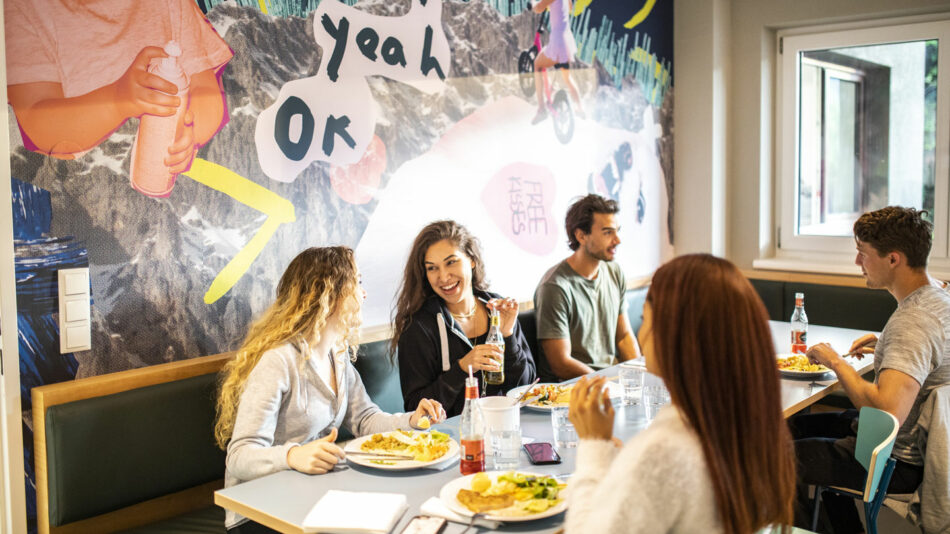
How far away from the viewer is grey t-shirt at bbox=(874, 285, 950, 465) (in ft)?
7.79

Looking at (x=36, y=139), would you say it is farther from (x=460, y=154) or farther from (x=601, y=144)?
(x=601, y=144)

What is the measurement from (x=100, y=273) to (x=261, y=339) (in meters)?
0.54

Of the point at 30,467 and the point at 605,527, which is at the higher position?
the point at 605,527

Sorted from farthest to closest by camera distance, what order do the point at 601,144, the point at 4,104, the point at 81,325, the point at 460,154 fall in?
the point at 601,144, the point at 460,154, the point at 81,325, the point at 4,104

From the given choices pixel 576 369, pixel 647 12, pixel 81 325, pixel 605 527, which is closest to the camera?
pixel 605 527

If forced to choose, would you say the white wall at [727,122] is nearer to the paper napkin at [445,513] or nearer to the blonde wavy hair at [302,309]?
the blonde wavy hair at [302,309]

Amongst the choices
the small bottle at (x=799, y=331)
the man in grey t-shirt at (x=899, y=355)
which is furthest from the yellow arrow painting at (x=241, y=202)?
the small bottle at (x=799, y=331)

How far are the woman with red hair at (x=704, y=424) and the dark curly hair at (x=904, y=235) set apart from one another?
5.02 ft

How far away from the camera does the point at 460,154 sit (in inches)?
143

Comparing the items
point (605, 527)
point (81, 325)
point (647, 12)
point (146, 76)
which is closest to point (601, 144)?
point (647, 12)

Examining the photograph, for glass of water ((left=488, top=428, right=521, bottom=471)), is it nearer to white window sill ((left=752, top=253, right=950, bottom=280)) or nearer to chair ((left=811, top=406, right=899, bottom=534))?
chair ((left=811, top=406, right=899, bottom=534))

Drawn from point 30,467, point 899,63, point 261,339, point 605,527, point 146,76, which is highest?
point 899,63

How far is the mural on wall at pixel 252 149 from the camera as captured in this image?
7.42ft

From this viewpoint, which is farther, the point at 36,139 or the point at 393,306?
the point at 393,306
